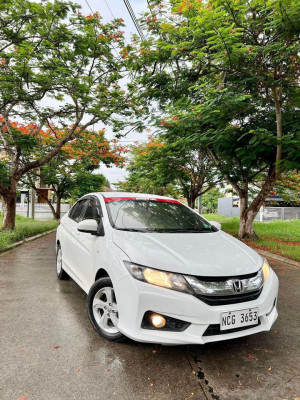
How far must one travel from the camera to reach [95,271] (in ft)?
9.91

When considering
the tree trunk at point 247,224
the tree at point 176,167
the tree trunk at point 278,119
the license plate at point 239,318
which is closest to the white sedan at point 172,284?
the license plate at point 239,318

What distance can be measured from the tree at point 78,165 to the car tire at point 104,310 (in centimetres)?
1085

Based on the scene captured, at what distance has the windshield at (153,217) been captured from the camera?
10.7 feet

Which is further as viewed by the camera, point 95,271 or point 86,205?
point 86,205

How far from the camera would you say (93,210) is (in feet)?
12.6

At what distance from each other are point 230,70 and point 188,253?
4.92 meters

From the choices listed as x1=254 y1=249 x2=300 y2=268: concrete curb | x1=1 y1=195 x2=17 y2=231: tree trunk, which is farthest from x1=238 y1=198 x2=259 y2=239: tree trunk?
x1=1 y1=195 x2=17 y2=231: tree trunk

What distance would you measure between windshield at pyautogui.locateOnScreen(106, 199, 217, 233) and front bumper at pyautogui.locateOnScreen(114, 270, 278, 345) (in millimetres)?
956

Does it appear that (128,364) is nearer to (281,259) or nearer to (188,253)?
(188,253)

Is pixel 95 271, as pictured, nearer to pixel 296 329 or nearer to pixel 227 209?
pixel 296 329

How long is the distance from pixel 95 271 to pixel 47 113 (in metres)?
8.85

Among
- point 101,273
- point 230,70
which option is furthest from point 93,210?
point 230,70

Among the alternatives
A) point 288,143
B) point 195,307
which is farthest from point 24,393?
point 288,143

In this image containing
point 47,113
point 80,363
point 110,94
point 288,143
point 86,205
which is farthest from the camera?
point 47,113
